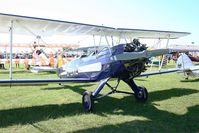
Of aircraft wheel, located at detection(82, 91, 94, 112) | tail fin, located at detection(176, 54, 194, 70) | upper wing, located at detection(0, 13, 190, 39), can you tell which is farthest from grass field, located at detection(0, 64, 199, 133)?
tail fin, located at detection(176, 54, 194, 70)

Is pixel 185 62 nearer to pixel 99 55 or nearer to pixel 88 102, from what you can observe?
pixel 99 55

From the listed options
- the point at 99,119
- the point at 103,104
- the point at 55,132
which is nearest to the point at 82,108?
the point at 103,104

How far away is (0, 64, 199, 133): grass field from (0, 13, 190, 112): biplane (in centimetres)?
58

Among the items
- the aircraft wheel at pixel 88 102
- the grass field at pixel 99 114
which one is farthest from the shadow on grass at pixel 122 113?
the aircraft wheel at pixel 88 102

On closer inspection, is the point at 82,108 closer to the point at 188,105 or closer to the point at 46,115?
the point at 46,115

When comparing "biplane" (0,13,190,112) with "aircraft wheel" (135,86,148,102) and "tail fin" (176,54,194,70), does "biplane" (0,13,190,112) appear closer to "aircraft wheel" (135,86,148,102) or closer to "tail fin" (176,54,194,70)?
"aircraft wheel" (135,86,148,102)

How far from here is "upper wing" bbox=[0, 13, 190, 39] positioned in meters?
7.26

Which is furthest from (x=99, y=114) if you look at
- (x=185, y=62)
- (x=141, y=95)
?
(x=185, y=62)

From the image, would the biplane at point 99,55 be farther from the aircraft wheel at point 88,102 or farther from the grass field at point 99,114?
the grass field at point 99,114

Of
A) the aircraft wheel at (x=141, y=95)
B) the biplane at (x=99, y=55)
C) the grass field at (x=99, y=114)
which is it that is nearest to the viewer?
the grass field at (x=99, y=114)

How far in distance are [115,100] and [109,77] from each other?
4.77 ft

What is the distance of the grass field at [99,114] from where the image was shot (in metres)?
5.60

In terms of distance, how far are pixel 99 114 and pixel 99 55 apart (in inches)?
82.3

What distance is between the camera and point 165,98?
9.06m
